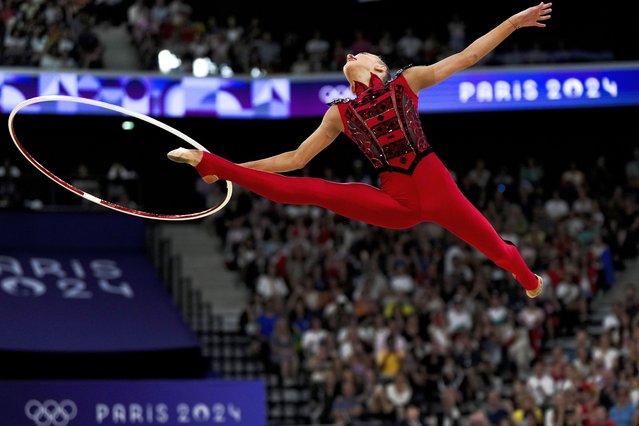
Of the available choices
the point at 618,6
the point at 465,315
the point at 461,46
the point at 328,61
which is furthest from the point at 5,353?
the point at 618,6

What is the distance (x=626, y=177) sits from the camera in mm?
26062

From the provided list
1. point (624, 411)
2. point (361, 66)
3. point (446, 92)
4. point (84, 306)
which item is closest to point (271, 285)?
point (84, 306)

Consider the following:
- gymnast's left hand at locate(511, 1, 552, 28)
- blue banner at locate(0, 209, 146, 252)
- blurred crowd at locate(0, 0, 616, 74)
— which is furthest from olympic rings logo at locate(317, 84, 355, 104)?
gymnast's left hand at locate(511, 1, 552, 28)

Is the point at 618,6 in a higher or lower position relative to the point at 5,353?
higher

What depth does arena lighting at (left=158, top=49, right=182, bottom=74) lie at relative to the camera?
2347 cm

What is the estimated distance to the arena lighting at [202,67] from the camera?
77.9 ft

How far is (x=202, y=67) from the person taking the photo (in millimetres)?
23828

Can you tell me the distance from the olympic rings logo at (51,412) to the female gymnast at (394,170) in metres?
7.56

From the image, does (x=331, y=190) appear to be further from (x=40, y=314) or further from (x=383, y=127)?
(x=40, y=314)

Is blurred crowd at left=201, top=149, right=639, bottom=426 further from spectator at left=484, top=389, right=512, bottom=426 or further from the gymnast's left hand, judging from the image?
the gymnast's left hand

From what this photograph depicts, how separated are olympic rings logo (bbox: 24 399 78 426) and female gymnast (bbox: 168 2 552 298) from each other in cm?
756

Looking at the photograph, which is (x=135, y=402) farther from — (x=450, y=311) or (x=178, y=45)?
(x=178, y=45)

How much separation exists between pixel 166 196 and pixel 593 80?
976 cm

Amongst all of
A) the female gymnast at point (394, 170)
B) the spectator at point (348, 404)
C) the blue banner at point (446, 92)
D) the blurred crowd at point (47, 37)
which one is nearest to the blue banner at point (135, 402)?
the spectator at point (348, 404)
